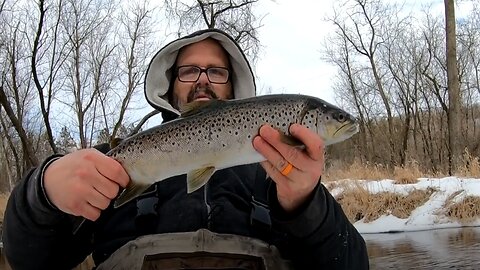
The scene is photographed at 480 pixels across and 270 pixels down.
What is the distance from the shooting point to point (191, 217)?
238 cm

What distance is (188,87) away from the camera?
3.01m

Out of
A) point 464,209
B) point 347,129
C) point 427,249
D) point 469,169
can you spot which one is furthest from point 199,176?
point 469,169

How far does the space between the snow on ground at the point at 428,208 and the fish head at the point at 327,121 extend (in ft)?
31.7

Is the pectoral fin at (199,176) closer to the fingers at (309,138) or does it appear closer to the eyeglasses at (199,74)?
the fingers at (309,138)

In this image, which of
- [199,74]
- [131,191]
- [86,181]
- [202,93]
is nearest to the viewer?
[86,181]

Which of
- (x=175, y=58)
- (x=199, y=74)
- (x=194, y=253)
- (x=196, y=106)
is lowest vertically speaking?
(x=194, y=253)

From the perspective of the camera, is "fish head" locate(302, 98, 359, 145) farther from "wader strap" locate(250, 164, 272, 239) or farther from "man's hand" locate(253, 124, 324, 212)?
"wader strap" locate(250, 164, 272, 239)

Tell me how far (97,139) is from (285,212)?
23738 millimetres

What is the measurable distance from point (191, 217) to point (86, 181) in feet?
2.21

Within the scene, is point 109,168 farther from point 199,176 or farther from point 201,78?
point 201,78

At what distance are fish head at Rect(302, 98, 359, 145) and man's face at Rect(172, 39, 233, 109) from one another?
1022mm

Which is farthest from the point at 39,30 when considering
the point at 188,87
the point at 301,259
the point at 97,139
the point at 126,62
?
the point at 301,259

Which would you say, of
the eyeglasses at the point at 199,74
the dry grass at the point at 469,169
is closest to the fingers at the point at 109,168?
the eyeglasses at the point at 199,74

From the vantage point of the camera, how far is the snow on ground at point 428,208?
433 inches
